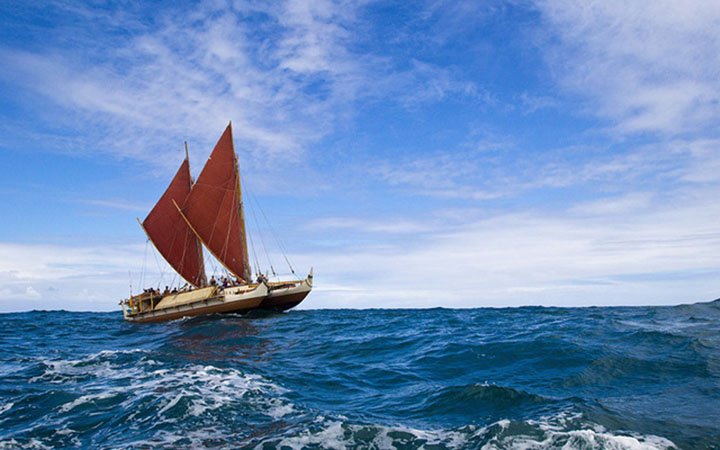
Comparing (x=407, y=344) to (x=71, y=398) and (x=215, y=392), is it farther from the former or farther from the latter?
(x=71, y=398)

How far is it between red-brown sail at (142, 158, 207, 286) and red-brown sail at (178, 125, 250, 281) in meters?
4.43

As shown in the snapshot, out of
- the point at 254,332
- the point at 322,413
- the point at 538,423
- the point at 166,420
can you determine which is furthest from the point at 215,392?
the point at 254,332

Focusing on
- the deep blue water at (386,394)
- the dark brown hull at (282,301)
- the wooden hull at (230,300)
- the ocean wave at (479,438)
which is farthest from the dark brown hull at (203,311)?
the ocean wave at (479,438)

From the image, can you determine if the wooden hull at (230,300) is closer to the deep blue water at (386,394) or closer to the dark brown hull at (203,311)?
the dark brown hull at (203,311)

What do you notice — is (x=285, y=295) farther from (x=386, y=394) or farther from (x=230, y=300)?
(x=386, y=394)

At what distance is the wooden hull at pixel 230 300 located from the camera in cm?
4129

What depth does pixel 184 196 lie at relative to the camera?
5216 cm

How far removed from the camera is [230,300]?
4119cm

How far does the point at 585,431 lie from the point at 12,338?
1305 inches

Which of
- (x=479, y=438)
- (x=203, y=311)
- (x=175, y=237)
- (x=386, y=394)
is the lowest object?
→ (x=479, y=438)

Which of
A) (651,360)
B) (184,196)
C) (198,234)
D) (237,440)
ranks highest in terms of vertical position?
(184,196)

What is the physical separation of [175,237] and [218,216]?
7.78 metres

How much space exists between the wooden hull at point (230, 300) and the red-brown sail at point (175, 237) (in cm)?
498

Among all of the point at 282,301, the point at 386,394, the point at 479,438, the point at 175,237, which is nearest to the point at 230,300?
the point at 282,301
